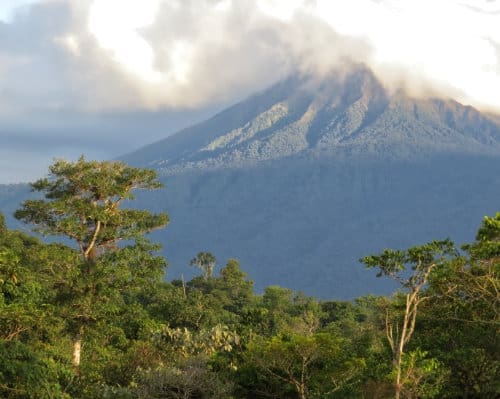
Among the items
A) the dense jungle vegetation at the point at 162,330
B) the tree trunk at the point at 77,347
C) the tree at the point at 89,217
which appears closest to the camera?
the dense jungle vegetation at the point at 162,330

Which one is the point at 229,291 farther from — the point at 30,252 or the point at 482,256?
the point at 482,256

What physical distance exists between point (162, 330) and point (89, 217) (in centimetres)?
1108

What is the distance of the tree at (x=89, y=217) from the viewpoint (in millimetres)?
32938

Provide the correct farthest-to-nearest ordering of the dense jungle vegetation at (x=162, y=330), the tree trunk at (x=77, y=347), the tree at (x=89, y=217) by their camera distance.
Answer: the tree at (x=89, y=217) < the tree trunk at (x=77, y=347) < the dense jungle vegetation at (x=162, y=330)

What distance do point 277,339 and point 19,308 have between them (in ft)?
39.9

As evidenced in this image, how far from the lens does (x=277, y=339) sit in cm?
3041

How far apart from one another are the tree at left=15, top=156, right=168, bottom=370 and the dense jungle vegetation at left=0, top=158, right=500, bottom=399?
6 cm

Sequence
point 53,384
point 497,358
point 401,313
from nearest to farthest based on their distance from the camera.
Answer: point 53,384 → point 497,358 → point 401,313

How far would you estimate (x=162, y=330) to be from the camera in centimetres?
4209

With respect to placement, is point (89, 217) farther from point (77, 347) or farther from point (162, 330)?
point (162, 330)

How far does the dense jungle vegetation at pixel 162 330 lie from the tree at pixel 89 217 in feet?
0.21

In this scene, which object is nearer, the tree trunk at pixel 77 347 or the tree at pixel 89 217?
the tree trunk at pixel 77 347

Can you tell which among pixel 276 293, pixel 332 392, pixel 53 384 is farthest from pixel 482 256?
pixel 276 293

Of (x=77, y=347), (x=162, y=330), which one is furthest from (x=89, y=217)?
(x=162, y=330)
